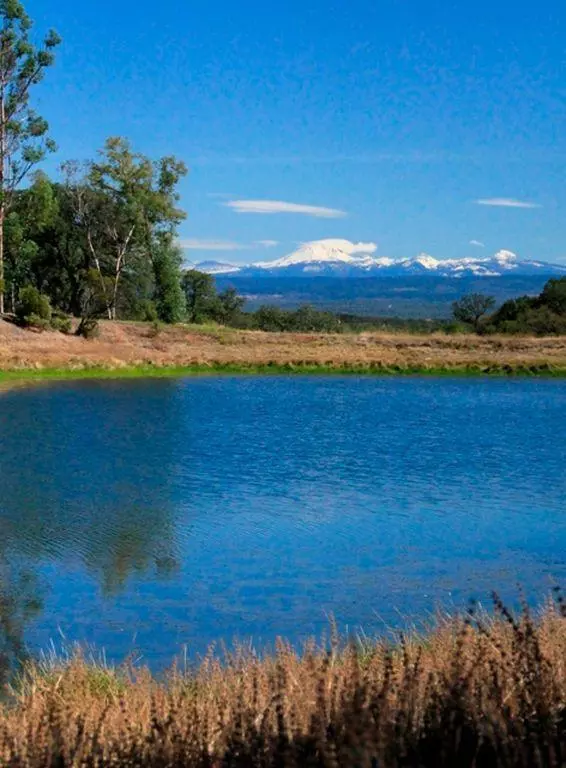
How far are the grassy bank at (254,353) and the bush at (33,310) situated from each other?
2.24 ft

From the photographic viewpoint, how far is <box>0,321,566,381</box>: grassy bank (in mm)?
42281

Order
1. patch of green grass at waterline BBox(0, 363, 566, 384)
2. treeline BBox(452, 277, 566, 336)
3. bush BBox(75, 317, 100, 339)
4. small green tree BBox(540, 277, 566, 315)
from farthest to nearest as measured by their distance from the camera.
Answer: small green tree BBox(540, 277, 566, 315)
treeline BBox(452, 277, 566, 336)
bush BBox(75, 317, 100, 339)
patch of green grass at waterline BBox(0, 363, 566, 384)

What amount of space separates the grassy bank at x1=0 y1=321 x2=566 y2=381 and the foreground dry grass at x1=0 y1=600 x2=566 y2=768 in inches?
1356

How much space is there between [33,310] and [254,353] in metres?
10.5

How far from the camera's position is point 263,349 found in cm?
5075

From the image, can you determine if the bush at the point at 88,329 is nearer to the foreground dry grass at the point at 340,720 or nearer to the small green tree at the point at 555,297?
the small green tree at the point at 555,297

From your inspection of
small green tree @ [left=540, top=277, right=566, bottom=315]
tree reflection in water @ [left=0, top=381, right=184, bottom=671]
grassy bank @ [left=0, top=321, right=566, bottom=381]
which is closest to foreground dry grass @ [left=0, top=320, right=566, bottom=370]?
grassy bank @ [left=0, top=321, right=566, bottom=381]

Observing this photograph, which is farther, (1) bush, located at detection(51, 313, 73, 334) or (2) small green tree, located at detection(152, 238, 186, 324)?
(2) small green tree, located at detection(152, 238, 186, 324)

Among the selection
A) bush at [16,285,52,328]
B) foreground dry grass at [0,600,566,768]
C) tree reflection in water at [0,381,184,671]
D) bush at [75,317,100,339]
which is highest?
bush at [16,285,52,328]

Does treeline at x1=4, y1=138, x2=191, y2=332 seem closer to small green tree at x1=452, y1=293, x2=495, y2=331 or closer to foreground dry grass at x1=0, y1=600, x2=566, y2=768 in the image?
small green tree at x1=452, y1=293, x2=495, y2=331

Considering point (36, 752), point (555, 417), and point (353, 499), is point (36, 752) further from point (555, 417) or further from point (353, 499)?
point (555, 417)

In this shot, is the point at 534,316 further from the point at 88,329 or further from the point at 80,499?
the point at 80,499

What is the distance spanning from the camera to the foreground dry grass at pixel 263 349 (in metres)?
43.2

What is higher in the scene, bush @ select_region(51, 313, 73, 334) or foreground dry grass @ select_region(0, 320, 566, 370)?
bush @ select_region(51, 313, 73, 334)
